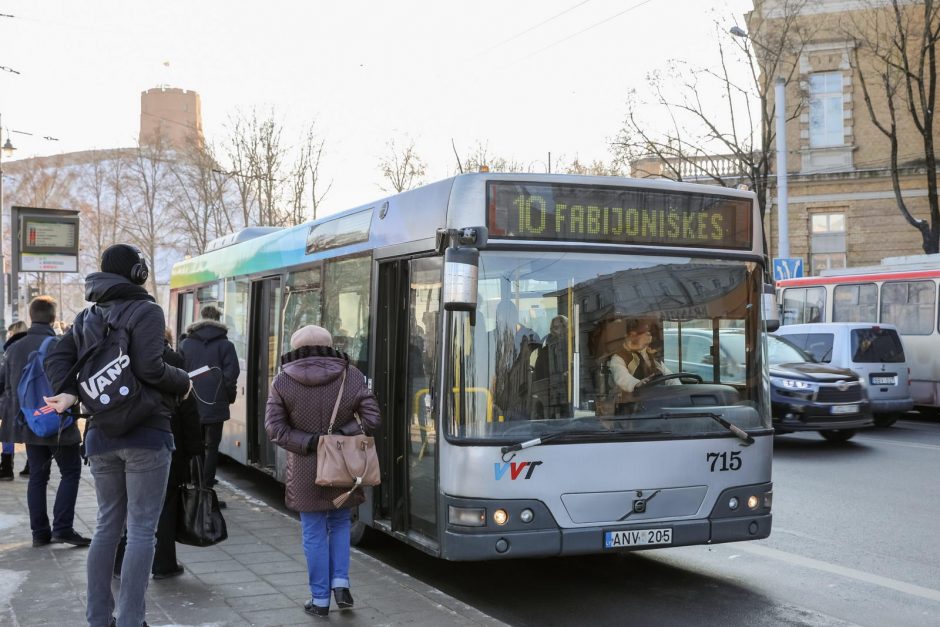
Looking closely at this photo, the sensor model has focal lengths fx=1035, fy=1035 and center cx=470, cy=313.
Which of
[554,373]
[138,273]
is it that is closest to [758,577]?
[554,373]

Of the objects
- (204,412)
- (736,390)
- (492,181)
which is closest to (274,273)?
(204,412)

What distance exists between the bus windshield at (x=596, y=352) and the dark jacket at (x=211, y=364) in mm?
3883

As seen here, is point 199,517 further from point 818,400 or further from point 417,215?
point 818,400

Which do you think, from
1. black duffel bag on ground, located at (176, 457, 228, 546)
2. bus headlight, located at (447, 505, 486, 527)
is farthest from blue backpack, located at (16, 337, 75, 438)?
bus headlight, located at (447, 505, 486, 527)

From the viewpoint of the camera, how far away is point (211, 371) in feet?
31.3

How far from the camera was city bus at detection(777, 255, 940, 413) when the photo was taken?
19828 mm

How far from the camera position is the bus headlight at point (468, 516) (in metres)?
6.10

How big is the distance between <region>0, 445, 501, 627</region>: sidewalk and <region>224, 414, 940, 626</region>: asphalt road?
63 centimetres

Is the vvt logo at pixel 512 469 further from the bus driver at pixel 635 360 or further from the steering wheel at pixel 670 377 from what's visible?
the steering wheel at pixel 670 377

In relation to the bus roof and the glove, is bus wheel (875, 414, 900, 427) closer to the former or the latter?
the bus roof

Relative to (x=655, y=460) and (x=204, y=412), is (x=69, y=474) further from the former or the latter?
(x=655, y=460)

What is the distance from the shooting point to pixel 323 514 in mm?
5898

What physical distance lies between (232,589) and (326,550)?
759 mm

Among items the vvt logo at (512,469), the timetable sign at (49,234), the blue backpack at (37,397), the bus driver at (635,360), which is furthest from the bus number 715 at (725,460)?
the timetable sign at (49,234)
